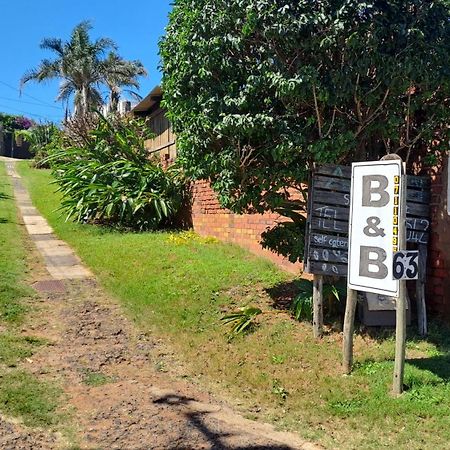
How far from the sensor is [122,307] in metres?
7.09

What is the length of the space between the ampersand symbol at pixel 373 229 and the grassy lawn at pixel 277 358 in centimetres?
123

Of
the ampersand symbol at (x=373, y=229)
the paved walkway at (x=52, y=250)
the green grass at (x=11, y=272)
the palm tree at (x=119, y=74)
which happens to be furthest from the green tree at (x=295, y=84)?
the palm tree at (x=119, y=74)

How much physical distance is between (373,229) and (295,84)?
4.84ft

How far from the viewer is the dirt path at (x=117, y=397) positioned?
12.5ft

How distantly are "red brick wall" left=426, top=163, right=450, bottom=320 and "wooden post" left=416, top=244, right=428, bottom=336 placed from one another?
17 cm

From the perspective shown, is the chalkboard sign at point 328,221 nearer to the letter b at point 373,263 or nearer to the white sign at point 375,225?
the white sign at point 375,225

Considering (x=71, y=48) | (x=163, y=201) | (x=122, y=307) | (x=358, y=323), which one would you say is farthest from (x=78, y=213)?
(x=71, y=48)

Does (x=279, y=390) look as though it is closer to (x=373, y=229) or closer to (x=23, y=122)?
(x=373, y=229)

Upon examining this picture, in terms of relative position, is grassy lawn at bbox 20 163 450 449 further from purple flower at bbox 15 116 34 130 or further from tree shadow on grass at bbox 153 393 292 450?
purple flower at bbox 15 116 34 130

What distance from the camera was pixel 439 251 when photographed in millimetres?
6125

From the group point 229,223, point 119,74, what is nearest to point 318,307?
point 229,223

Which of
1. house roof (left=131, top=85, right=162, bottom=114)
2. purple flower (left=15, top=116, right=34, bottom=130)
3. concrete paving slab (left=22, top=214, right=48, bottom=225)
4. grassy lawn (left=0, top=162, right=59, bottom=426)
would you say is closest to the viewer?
grassy lawn (left=0, top=162, right=59, bottom=426)

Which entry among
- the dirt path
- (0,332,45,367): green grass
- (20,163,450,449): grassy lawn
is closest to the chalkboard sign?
(20,163,450,449): grassy lawn

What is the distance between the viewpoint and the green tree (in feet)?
16.6
